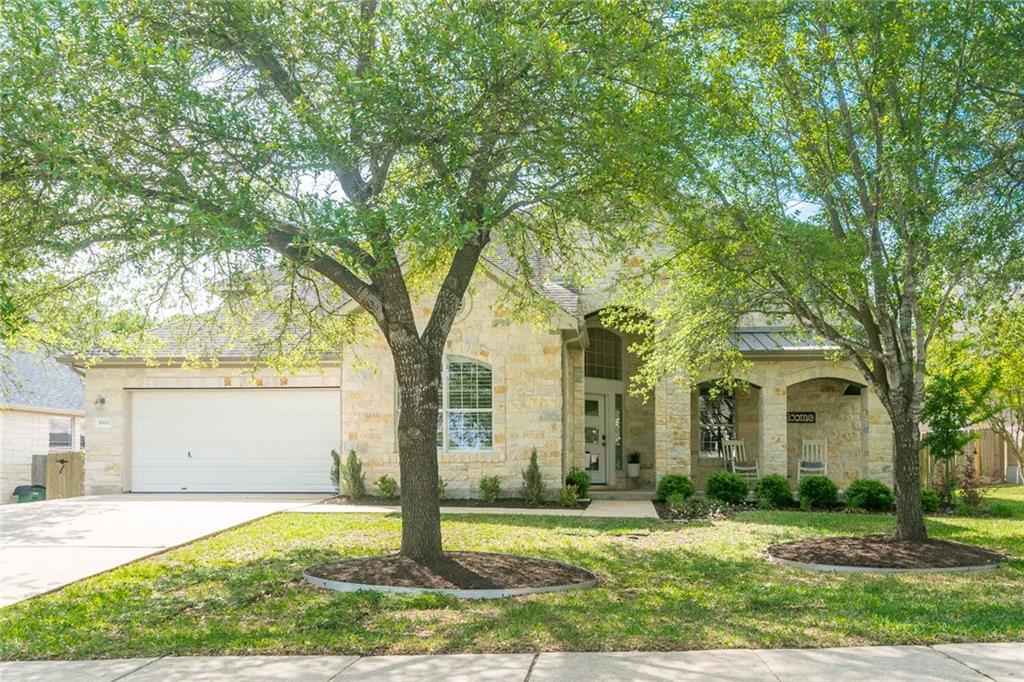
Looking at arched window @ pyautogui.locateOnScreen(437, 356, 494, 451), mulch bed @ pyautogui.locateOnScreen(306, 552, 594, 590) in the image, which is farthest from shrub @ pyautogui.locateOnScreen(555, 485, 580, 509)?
mulch bed @ pyautogui.locateOnScreen(306, 552, 594, 590)

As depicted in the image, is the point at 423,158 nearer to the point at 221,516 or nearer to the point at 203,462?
the point at 221,516

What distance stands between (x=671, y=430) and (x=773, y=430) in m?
2.20

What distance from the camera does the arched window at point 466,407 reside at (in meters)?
18.1

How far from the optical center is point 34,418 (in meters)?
26.7

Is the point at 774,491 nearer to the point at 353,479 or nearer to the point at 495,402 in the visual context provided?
the point at 495,402

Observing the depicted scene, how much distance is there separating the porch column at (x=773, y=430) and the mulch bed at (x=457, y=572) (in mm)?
10007

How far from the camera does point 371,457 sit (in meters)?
18.2

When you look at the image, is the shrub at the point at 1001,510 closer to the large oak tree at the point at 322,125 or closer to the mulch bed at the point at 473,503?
the mulch bed at the point at 473,503

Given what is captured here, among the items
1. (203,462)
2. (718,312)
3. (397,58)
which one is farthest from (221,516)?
(397,58)

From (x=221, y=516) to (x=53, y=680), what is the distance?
30.8ft

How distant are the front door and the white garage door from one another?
Answer: 6.00m

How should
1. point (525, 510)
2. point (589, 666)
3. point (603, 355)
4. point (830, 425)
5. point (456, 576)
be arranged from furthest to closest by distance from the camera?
point (603, 355) → point (830, 425) → point (525, 510) → point (456, 576) → point (589, 666)

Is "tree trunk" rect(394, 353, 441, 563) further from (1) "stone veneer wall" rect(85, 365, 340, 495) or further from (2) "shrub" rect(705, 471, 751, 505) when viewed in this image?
(1) "stone veneer wall" rect(85, 365, 340, 495)

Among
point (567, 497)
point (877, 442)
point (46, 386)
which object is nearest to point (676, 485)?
point (567, 497)
